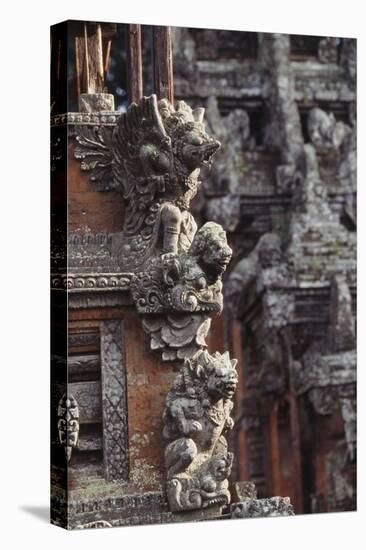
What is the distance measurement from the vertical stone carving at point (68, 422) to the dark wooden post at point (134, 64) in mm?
2479

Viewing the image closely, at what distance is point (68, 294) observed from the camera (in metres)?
14.4

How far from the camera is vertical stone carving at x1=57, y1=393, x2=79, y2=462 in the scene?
14367 millimetres

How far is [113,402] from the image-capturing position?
14.6 m

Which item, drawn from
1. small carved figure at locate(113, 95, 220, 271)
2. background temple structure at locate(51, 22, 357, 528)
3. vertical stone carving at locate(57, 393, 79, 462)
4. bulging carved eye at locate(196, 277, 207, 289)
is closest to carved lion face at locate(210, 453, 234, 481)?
vertical stone carving at locate(57, 393, 79, 462)

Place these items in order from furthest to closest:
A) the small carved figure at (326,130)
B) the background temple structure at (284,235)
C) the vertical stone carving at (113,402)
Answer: the small carved figure at (326,130) → the background temple structure at (284,235) → the vertical stone carving at (113,402)

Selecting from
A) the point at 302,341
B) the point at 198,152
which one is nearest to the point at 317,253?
the point at 302,341

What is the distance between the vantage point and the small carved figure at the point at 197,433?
Result: 47.9 ft

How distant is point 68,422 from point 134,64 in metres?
3.03

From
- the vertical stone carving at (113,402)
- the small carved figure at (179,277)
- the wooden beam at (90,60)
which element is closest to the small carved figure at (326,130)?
the wooden beam at (90,60)

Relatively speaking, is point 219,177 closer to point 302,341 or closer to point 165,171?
point 302,341

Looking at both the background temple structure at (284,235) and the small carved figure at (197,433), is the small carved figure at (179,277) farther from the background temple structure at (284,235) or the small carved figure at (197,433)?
the background temple structure at (284,235)

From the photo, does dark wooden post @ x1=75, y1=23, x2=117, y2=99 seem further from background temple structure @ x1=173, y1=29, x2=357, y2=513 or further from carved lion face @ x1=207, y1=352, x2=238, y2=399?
background temple structure @ x1=173, y1=29, x2=357, y2=513

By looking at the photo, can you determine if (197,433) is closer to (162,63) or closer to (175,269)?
(175,269)

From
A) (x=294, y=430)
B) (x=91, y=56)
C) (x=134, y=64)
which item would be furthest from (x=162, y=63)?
(x=294, y=430)
